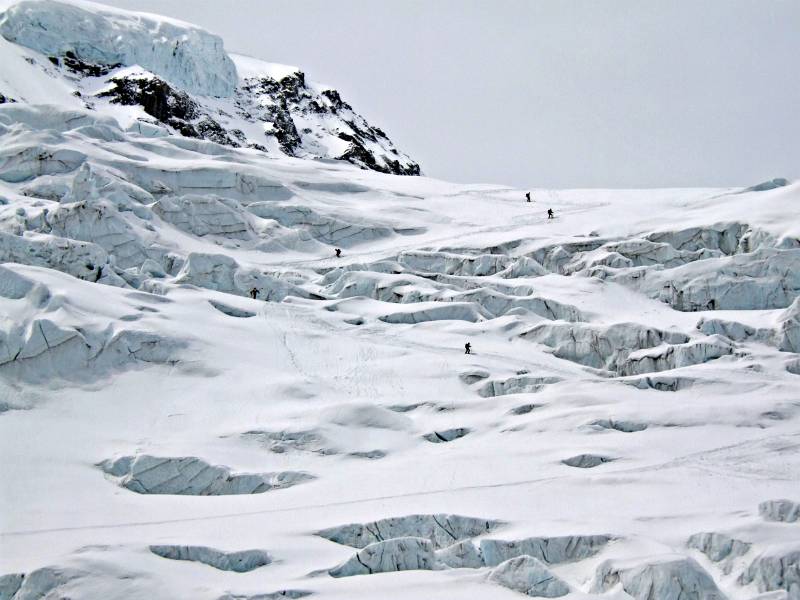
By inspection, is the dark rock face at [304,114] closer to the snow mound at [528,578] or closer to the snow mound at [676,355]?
the snow mound at [676,355]

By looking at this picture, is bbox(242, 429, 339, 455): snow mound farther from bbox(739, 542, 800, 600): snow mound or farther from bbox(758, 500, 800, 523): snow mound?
bbox(739, 542, 800, 600): snow mound

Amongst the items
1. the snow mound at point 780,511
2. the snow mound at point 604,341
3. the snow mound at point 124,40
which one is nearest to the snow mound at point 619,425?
the snow mound at point 780,511

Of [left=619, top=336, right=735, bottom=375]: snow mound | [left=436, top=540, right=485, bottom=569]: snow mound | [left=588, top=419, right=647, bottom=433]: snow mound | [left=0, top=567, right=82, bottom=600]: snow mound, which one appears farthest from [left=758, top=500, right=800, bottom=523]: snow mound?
[left=0, top=567, right=82, bottom=600]: snow mound

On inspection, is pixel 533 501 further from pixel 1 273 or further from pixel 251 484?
pixel 1 273

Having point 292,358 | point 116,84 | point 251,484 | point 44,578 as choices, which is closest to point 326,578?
point 44,578

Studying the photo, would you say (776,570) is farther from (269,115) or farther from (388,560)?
(269,115)

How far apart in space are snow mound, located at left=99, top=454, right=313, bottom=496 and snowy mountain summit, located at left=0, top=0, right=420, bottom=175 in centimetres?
6045

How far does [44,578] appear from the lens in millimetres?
23094

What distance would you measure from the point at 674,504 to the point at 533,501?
3.79m

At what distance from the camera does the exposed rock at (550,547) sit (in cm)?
2548

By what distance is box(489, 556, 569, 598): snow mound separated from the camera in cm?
2286

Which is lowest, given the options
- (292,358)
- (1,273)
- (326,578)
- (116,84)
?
(326,578)

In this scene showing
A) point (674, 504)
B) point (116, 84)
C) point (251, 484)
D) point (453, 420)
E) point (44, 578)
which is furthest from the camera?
point (116, 84)

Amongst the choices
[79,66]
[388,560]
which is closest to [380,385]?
[388,560]
